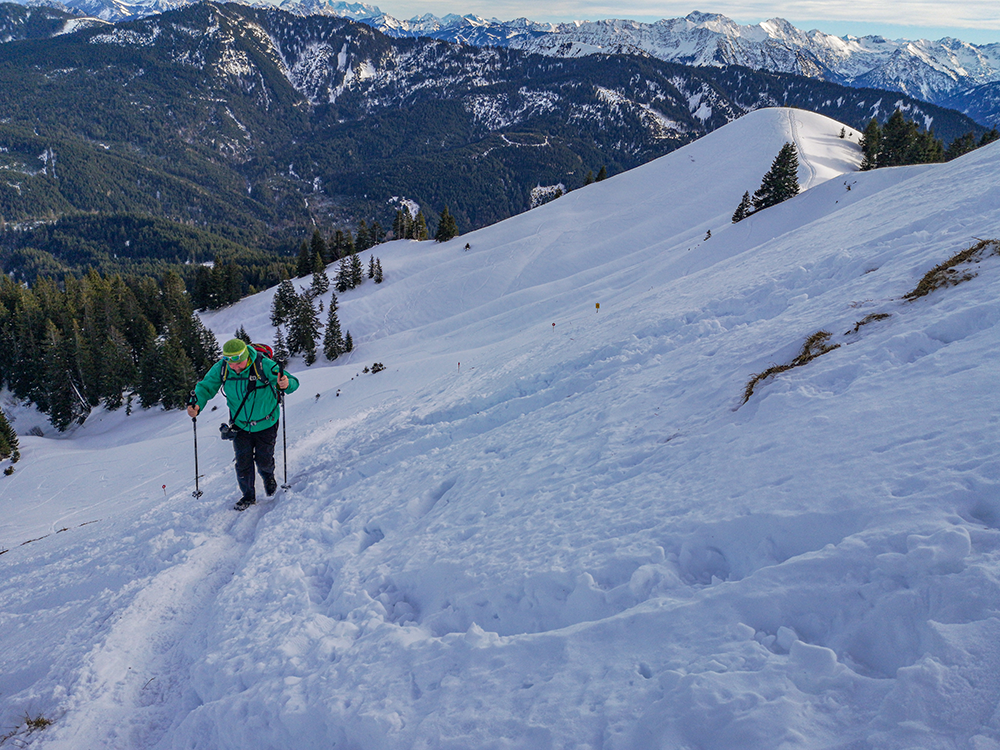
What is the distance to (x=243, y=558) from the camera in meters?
7.50

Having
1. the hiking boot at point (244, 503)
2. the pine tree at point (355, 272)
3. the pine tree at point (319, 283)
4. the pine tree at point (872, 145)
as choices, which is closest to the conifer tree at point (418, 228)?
the pine tree at point (319, 283)

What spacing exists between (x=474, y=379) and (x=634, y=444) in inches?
329

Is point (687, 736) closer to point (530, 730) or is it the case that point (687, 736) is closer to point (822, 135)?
point (530, 730)

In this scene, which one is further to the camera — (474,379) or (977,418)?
(474,379)

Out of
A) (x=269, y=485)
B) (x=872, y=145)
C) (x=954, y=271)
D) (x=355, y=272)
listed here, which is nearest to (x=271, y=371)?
(x=269, y=485)

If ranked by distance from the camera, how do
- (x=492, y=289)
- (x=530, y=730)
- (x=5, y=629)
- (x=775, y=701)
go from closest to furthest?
(x=775, y=701) → (x=530, y=730) → (x=5, y=629) → (x=492, y=289)

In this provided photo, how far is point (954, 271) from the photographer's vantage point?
24.8ft

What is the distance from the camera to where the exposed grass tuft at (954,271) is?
24.4 feet

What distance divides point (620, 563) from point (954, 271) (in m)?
7.22

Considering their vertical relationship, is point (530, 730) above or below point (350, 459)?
below

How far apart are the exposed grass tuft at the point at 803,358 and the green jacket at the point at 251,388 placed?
7.36 m

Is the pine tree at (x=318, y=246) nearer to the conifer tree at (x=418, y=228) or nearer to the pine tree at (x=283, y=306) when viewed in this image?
the pine tree at (x=283, y=306)

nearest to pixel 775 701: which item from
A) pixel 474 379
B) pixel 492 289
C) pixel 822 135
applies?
pixel 474 379

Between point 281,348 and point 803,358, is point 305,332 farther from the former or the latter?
point 803,358
